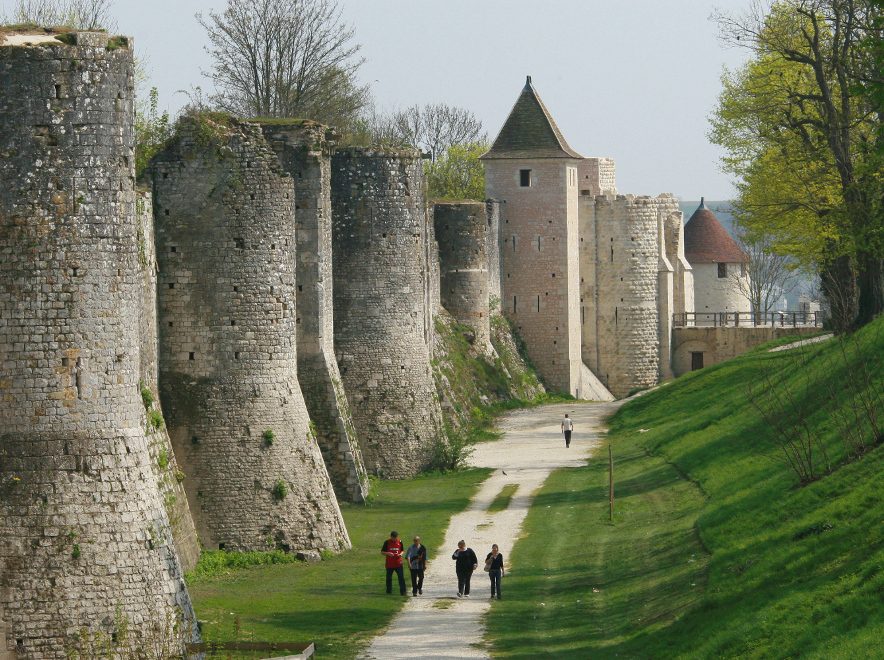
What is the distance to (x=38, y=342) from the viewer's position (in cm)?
1922

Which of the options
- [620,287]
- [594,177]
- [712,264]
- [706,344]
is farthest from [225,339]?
[712,264]

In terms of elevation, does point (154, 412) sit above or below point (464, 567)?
above

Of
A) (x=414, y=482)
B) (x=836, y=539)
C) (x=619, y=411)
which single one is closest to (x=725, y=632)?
(x=836, y=539)

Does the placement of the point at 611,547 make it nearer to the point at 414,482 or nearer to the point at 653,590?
the point at 653,590

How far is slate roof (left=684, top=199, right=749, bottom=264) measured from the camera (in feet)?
290

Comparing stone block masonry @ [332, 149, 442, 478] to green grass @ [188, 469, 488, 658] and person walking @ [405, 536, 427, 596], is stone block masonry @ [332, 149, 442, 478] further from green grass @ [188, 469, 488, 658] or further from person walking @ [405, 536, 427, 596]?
person walking @ [405, 536, 427, 596]

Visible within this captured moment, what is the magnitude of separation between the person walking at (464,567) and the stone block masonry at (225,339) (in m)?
3.58

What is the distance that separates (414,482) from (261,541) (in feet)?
34.8

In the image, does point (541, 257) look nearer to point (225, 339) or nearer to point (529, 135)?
point (529, 135)

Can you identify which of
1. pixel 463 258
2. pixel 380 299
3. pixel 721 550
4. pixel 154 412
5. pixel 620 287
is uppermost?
pixel 463 258

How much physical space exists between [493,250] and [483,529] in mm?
31512

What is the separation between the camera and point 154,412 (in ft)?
87.3

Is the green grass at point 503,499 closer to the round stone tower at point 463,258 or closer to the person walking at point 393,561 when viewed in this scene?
the person walking at point 393,561

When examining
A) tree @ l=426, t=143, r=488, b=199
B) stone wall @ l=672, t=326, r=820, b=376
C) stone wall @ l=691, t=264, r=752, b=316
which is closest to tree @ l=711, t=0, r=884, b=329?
stone wall @ l=672, t=326, r=820, b=376
